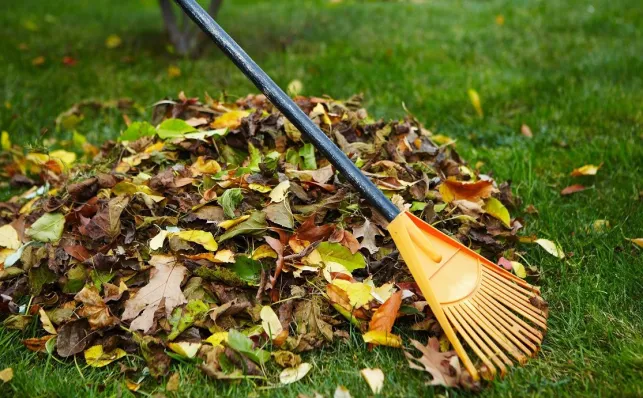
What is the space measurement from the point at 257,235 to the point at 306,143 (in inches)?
20.9

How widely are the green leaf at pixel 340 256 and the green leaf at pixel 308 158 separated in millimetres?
439

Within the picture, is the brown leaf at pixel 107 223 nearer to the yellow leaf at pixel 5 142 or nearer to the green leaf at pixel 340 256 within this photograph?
the green leaf at pixel 340 256

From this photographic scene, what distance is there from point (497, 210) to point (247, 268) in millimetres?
1018

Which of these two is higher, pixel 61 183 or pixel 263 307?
pixel 263 307

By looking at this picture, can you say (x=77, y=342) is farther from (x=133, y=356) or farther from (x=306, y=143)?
(x=306, y=143)

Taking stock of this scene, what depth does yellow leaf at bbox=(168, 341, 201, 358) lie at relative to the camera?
1.72m

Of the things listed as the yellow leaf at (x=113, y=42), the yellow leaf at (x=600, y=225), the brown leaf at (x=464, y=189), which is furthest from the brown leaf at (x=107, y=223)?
the yellow leaf at (x=113, y=42)

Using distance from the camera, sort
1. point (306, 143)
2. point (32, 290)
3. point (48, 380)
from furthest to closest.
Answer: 1. point (306, 143)
2. point (32, 290)
3. point (48, 380)

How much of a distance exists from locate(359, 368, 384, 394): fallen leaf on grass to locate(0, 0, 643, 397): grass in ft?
0.08

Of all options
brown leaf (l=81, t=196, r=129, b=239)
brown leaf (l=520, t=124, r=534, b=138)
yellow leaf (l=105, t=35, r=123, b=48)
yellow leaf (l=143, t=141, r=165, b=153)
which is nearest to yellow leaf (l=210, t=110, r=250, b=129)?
yellow leaf (l=143, t=141, r=165, b=153)

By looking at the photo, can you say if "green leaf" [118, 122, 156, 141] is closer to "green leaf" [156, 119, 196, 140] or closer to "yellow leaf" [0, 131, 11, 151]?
"green leaf" [156, 119, 196, 140]

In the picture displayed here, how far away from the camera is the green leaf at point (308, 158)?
2.31 meters

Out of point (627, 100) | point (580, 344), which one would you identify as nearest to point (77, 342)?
point (580, 344)

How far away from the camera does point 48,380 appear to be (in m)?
1.71
